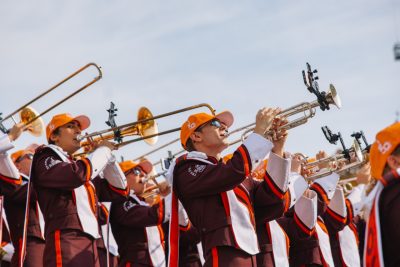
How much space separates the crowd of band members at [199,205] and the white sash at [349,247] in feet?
0.05

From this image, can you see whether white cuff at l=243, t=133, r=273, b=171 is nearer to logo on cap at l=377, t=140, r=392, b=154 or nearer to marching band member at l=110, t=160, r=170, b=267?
logo on cap at l=377, t=140, r=392, b=154

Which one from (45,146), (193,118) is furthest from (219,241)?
(45,146)

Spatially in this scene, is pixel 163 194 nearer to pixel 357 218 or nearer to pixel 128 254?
pixel 128 254

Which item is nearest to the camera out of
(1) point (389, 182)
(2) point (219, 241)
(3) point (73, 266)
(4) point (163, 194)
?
(1) point (389, 182)

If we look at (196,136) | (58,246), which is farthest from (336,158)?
(58,246)

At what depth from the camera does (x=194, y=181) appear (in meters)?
6.31

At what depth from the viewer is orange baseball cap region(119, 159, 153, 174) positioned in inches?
370

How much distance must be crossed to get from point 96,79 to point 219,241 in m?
3.16

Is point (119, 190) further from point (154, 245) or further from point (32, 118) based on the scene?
point (32, 118)

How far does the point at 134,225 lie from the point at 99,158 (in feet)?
4.23

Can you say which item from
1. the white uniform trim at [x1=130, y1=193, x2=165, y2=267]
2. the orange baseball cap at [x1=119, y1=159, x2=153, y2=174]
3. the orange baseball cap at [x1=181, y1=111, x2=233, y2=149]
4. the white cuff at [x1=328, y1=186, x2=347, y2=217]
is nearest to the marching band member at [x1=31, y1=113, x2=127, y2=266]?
the orange baseball cap at [x1=181, y1=111, x2=233, y2=149]

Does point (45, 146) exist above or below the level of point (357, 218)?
above

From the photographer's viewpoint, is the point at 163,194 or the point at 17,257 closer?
the point at 17,257

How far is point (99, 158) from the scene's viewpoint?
728 cm
